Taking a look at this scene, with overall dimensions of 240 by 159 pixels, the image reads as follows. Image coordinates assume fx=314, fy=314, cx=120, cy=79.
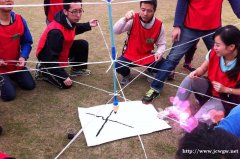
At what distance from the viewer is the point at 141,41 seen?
3020 millimetres

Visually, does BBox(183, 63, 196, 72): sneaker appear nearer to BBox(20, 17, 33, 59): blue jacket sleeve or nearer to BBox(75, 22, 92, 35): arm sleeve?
BBox(75, 22, 92, 35): arm sleeve

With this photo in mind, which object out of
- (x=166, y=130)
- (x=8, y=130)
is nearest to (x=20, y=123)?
(x=8, y=130)

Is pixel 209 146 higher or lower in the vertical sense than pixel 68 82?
higher

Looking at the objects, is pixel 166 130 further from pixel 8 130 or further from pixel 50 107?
pixel 8 130

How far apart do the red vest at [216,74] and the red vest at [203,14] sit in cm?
39

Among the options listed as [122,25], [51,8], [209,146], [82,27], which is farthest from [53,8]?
[209,146]

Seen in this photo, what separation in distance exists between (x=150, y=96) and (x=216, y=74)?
609 millimetres

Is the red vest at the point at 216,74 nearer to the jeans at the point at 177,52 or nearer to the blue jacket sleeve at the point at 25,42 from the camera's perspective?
the jeans at the point at 177,52

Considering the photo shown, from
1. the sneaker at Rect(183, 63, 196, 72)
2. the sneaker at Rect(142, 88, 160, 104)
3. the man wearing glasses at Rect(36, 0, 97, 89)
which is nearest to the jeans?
the sneaker at Rect(142, 88, 160, 104)

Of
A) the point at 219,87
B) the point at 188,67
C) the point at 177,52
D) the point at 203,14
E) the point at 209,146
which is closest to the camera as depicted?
the point at 209,146

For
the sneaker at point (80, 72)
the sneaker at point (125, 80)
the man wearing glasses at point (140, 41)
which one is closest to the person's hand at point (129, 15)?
the man wearing glasses at point (140, 41)

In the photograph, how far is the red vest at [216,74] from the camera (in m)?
2.33

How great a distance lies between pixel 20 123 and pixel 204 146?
1.72m

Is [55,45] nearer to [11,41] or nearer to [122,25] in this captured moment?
[11,41]
